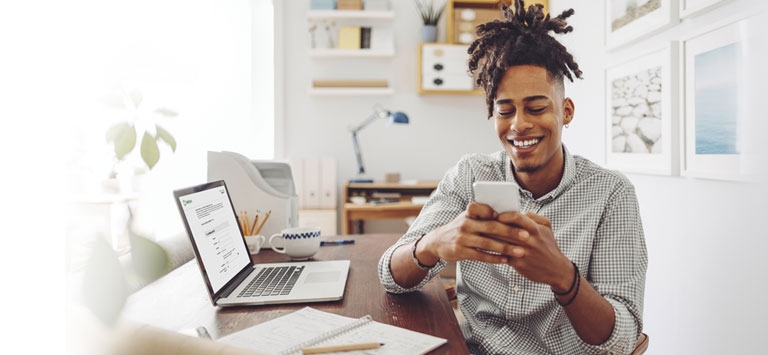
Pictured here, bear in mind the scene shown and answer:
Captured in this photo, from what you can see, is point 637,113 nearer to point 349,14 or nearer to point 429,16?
point 429,16

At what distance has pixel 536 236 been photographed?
83cm

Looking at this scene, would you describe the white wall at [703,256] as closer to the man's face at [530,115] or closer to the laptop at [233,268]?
the man's face at [530,115]

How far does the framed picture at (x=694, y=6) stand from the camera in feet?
4.76

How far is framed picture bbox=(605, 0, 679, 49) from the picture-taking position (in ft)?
5.63

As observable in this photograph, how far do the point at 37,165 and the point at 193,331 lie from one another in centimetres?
53

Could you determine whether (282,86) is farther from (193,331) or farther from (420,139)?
(193,331)

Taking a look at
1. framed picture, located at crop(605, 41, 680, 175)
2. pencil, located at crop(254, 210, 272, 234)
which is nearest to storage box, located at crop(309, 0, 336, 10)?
framed picture, located at crop(605, 41, 680, 175)

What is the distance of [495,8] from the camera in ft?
12.9

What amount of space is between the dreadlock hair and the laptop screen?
30.5 inches

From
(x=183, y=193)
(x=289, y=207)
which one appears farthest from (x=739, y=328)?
(x=183, y=193)

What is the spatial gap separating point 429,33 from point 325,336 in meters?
3.46

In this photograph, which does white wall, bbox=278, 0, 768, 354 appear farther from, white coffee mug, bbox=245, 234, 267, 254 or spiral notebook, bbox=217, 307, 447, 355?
white coffee mug, bbox=245, 234, 267, 254

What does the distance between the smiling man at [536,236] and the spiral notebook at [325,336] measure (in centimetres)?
20

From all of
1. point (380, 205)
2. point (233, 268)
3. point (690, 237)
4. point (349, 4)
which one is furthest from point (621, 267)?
point (349, 4)
